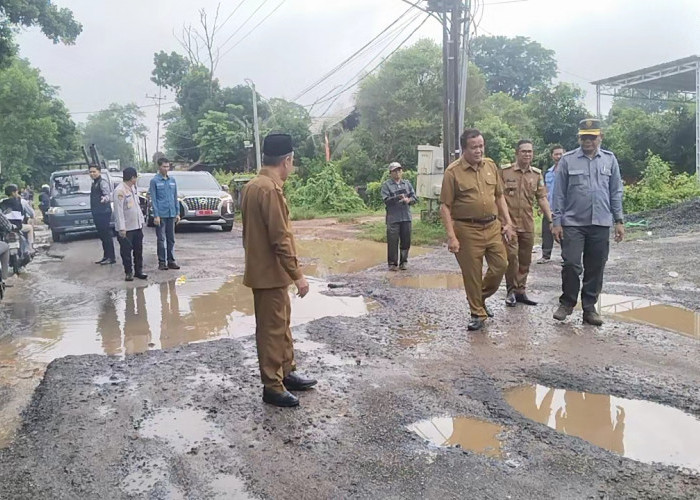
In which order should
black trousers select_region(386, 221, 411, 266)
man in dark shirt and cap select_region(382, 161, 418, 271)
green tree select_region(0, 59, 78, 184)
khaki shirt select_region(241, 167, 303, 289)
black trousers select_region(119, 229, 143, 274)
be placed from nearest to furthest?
khaki shirt select_region(241, 167, 303, 289) < black trousers select_region(119, 229, 143, 274) < man in dark shirt and cap select_region(382, 161, 418, 271) < black trousers select_region(386, 221, 411, 266) < green tree select_region(0, 59, 78, 184)

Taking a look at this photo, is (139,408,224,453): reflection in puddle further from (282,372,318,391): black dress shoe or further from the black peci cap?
the black peci cap

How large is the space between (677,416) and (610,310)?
9.82 feet

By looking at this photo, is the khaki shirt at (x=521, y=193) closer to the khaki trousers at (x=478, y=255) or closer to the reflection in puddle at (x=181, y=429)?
the khaki trousers at (x=478, y=255)

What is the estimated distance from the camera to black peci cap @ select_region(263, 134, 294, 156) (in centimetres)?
427

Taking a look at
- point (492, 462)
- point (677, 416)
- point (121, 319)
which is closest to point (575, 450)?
point (492, 462)

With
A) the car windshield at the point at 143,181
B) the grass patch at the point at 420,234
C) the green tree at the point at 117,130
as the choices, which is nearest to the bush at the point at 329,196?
the car windshield at the point at 143,181

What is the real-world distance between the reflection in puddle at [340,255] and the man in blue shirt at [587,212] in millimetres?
4507

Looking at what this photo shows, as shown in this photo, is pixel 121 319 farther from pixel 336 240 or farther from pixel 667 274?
pixel 336 240

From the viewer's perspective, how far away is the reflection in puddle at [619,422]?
11.7 feet

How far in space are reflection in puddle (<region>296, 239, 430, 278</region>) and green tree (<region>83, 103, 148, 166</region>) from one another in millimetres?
85803

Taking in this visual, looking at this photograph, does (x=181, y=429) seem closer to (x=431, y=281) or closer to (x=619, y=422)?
(x=619, y=422)

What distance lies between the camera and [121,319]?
23.8 feet

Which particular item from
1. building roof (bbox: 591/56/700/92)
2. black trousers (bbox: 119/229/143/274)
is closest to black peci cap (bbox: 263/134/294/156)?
black trousers (bbox: 119/229/143/274)

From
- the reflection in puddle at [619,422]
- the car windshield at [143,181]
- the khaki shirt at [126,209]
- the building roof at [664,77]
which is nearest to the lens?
the reflection in puddle at [619,422]
